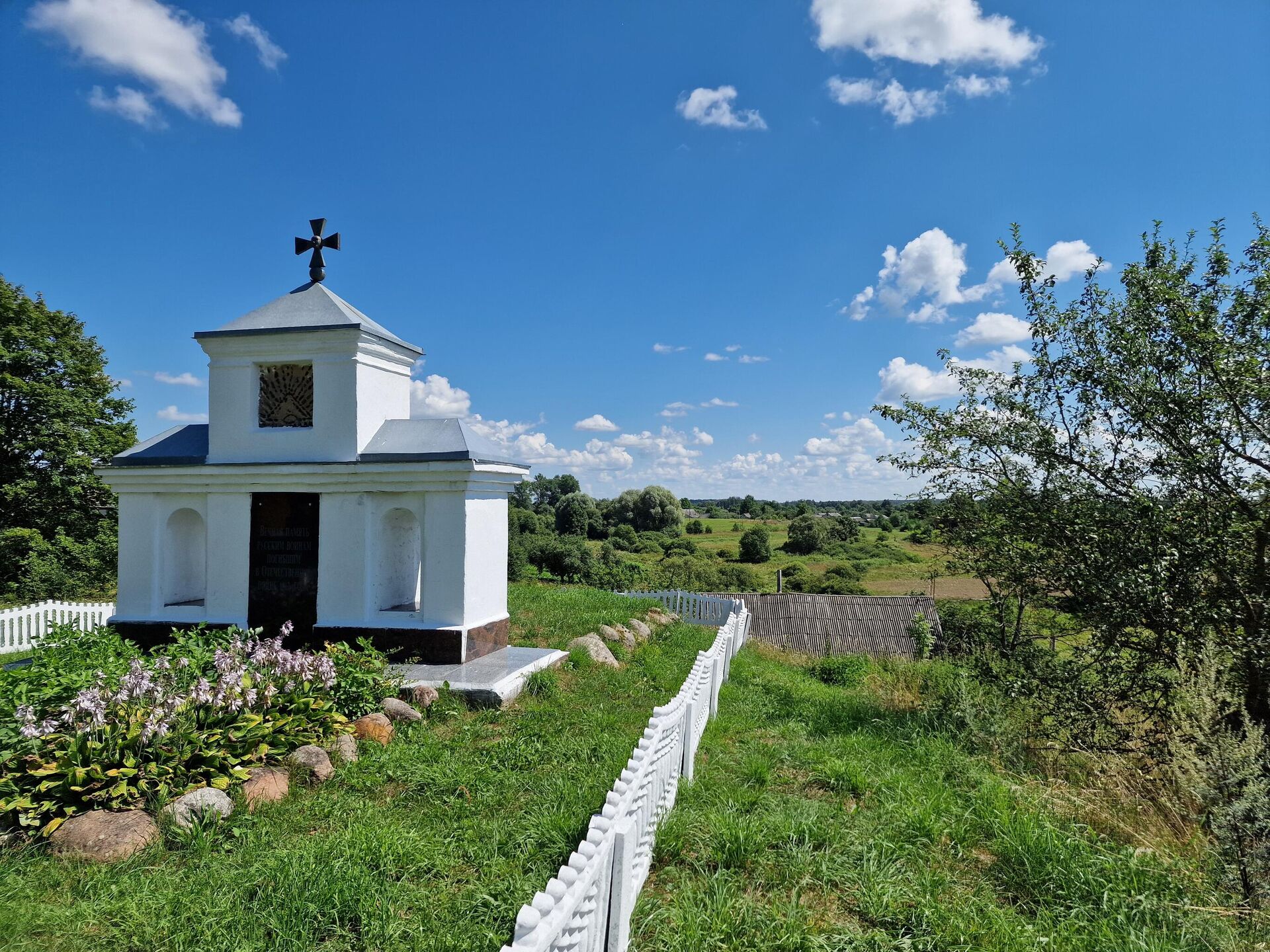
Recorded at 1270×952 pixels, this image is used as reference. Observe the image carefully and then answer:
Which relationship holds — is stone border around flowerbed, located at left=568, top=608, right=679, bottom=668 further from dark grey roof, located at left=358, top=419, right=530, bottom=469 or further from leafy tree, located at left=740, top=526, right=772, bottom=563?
leafy tree, located at left=740, top=526, right=772, bottom=563

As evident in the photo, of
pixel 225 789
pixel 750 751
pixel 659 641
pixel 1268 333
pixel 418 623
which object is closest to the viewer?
pixel 225 789

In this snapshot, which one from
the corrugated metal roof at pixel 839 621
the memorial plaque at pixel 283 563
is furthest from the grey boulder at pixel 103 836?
the corrugated metal roof at pixel 839 621

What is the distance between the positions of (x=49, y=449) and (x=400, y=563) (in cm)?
1678

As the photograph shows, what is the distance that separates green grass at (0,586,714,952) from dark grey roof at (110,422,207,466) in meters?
5.17

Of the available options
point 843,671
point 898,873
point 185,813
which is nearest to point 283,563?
point 185,813

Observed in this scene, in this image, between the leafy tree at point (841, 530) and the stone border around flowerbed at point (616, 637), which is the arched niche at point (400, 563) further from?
the leafy tree at point (841, 530)

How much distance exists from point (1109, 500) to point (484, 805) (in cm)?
575

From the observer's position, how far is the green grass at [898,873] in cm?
302

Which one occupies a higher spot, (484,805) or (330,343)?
(330,343)

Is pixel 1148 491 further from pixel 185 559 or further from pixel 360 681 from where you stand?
pixel 185 559

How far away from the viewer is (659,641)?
35.8ft

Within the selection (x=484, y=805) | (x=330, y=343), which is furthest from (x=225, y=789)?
(x=330, y=343)

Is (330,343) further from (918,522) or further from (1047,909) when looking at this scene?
(1047,909)

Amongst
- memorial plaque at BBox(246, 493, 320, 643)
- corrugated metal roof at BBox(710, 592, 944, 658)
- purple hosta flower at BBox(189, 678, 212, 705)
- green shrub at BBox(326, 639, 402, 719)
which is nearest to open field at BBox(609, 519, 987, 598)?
corrugated metal roof at BBox(710, 592, 944, 658)
